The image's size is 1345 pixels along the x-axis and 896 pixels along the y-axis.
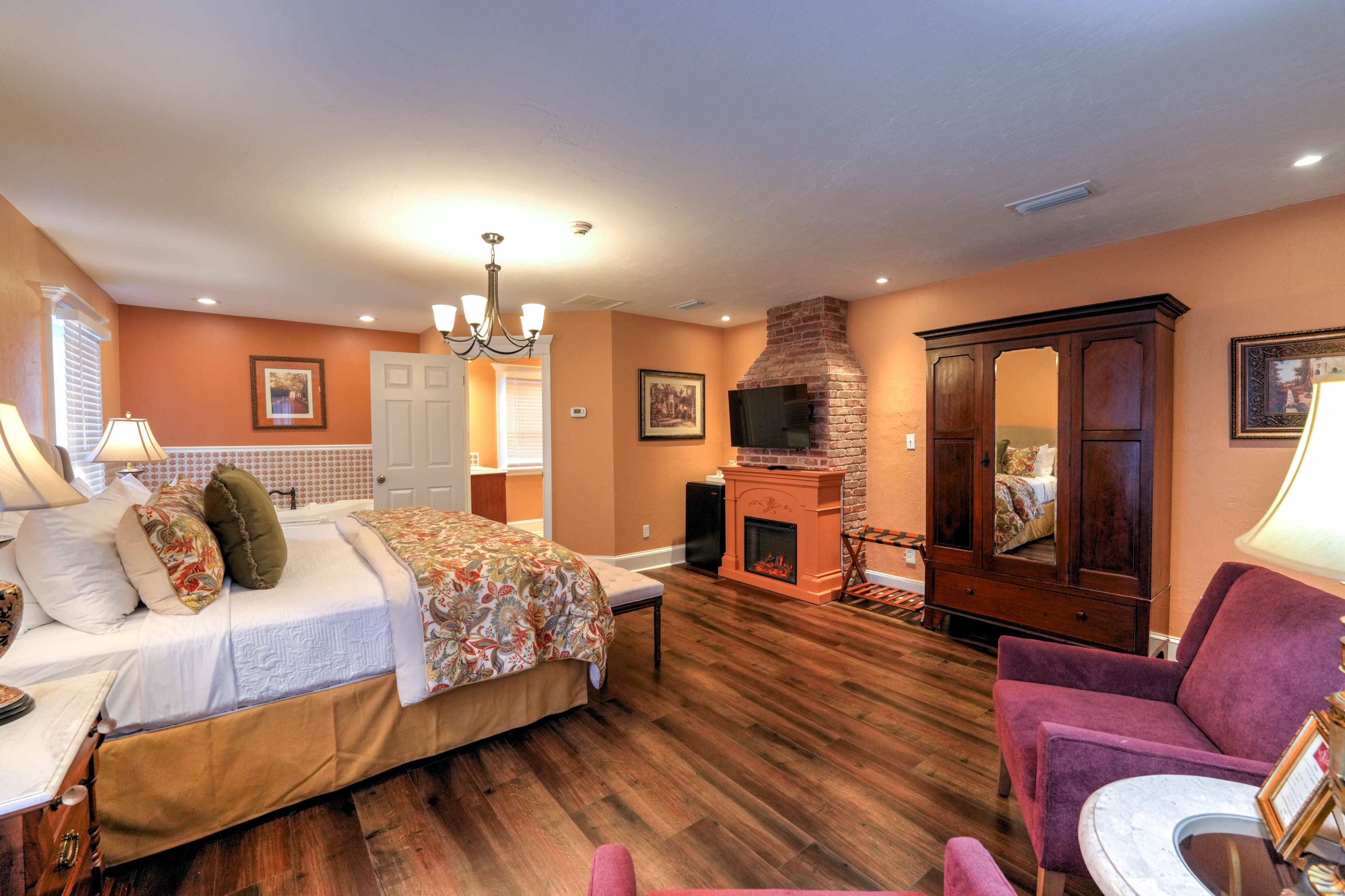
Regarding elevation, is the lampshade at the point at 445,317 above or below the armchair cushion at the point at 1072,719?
above

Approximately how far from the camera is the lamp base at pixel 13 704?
112 cm

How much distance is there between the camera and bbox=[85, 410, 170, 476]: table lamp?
11.4ft

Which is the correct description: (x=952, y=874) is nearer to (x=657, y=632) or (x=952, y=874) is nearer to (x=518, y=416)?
(x=657, y=632)

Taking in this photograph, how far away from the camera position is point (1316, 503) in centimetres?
89

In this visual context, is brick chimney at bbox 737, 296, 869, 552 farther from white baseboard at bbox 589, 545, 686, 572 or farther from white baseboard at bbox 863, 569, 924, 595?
white baseboard at bbox 589, 545, 686, 572

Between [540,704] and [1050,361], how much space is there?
331 centimetres

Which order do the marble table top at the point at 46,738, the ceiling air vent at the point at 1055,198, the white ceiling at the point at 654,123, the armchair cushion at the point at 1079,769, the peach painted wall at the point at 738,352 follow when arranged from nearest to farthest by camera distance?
1. the marble table top at the point at 46,738
2. the armchair cushion at the point at 1079,769
3. the white ceiling at the point at 654,123
4. the ceiling air vent at the point at 1055,198
5. the peach painted wall at the point at 738,352

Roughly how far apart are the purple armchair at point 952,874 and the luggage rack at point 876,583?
3369 millimetres

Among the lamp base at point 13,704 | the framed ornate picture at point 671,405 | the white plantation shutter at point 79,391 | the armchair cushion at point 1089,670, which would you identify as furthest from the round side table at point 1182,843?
the white plantation shutter at point 79,391

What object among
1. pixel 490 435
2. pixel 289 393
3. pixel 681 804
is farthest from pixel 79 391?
pixel 681 804

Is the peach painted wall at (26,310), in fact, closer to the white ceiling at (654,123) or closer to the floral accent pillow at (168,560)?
the white ceiling at (654,123)

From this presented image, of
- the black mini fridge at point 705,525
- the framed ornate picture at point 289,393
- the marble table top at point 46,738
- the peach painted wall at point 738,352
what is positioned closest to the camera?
the marble table top at point 46,738

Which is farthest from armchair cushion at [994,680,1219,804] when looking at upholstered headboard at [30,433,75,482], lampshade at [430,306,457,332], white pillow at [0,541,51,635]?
upholstered headboard at [30,433,75,482]

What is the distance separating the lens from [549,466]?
16.9 feet
